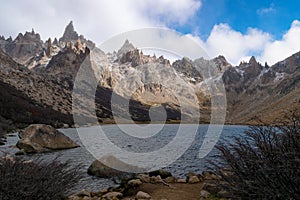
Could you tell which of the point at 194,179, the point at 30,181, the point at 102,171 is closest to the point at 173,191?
the point at 194,179

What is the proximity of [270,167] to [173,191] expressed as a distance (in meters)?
12.8

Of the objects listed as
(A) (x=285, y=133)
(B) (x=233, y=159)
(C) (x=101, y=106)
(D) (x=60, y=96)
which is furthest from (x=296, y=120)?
(C) (x=101, y=106)

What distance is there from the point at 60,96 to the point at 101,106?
34192 mm

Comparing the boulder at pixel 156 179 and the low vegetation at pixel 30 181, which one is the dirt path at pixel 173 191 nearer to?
the boulder at pixel 156 179

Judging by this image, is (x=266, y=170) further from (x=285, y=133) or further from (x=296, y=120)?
(x=296, y=120)

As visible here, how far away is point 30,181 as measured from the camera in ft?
33.5

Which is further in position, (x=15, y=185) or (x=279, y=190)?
(x=15, y=185)

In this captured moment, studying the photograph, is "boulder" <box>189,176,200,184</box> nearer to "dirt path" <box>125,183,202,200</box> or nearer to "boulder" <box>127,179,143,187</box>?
"dirt path" <box>125,183,202,200</box>

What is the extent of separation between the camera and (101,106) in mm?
189250

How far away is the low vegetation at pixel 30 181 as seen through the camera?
30.9 ft

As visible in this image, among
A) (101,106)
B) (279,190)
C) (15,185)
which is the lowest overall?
(15,185)

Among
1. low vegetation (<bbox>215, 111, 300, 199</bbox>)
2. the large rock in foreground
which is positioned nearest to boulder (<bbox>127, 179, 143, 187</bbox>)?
low vegetation (<bbox>215, 111, 300, 199</bbox>)

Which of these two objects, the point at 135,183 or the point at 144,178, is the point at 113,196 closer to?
the point at 135,183

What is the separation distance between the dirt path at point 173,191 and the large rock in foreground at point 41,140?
78.7 ft
